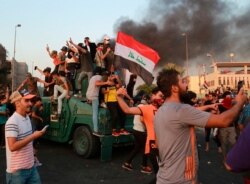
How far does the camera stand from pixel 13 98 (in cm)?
401

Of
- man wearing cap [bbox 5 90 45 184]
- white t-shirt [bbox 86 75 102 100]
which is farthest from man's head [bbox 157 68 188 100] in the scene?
white t-shirt [bbox 86 75 102 100]

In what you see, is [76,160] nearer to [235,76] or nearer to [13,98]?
[13,98]

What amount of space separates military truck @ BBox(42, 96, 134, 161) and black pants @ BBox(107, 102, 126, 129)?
0.39 ft

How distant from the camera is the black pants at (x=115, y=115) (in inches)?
348

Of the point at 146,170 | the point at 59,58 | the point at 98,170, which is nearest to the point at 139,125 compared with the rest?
the point at 146,170

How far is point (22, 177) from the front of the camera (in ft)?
12.6

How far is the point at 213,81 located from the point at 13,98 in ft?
214

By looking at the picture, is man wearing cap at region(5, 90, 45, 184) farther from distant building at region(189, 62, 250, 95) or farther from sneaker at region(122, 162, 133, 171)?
distant building at region(189, 62, 250, 95)

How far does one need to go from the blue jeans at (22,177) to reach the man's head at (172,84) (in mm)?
1778

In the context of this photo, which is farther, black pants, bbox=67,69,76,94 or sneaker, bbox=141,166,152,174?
black pants, bbox=67,69,76,94

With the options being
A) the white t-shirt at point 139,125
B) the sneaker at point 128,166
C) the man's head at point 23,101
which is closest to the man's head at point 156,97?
the white t-shirt at point 139,125

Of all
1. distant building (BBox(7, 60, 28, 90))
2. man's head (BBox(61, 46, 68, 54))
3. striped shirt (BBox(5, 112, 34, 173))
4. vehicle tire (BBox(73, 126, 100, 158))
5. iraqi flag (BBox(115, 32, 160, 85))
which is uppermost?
distant building (BBox(7, 60, 28, 90))

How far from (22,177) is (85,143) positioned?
17.3 feet

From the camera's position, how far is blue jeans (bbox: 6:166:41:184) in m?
3.81
